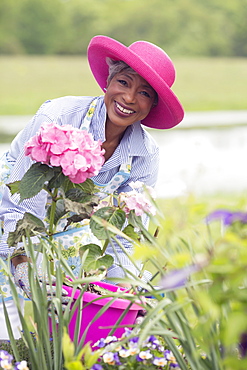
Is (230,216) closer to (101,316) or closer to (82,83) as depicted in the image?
(101,316)

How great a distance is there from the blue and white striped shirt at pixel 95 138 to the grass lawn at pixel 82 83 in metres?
12.6

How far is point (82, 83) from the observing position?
20578 millimetres

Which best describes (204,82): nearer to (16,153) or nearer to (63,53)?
(63,53)

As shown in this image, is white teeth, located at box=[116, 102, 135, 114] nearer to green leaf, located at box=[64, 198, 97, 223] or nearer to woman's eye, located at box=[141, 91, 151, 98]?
woman's eye, located at box=[141, 91, 151, 98]

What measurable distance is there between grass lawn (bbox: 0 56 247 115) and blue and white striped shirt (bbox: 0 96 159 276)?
41.2 ft

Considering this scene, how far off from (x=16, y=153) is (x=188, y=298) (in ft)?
4.70

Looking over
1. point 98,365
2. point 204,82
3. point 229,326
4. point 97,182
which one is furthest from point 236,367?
point 204,82

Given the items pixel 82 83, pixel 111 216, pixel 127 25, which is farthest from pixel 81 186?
pixel 127 25

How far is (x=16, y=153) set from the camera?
2.73 meters

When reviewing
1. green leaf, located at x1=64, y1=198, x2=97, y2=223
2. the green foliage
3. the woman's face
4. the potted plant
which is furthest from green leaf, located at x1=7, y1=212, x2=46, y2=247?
the green foliage

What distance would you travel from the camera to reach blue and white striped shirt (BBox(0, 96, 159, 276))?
7.99 ft

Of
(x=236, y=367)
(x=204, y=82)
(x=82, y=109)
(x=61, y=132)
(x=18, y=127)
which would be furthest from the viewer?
(x=204, y=82)

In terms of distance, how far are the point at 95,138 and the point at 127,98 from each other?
23 centimetres

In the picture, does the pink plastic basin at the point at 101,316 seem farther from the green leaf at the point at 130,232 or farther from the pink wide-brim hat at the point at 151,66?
the pink wide-brim hat at the point at 151,66
